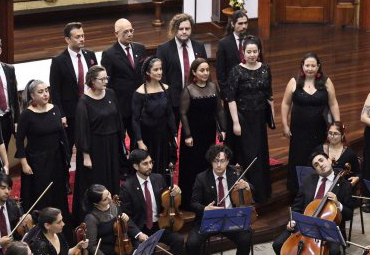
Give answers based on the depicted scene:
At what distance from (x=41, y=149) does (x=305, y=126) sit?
6.99ft

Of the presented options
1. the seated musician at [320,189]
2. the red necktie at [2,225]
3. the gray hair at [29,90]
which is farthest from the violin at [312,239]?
the gray hair at [29,90]

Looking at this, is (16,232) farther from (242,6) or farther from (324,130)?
(242,6)

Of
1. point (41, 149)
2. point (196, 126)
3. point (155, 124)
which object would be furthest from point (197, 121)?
point (41, 149)

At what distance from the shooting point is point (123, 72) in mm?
7730

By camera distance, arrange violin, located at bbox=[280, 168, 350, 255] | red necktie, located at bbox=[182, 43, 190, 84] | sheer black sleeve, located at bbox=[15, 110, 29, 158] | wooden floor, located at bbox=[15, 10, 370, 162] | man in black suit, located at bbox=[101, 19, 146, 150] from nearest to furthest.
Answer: sheer black sleeve, located at bbox=[15, 110, 29, 158], violin, located at bbox=[280, 168, 350, 255], man in black suit, located at bbox=[101, 19, 146, 150], red necktie, located at bbox=[182, 43, 190, 84], wooden floor, located at bbox=[15, 10, 370, 162]

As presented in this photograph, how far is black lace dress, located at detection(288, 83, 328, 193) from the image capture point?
315 inches

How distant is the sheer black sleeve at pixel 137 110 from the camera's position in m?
7.43

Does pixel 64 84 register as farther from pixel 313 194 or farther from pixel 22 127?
pixel 313 194

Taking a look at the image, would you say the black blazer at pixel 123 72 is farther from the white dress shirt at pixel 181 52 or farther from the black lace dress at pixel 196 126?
the black lace dress at pixel 196 126

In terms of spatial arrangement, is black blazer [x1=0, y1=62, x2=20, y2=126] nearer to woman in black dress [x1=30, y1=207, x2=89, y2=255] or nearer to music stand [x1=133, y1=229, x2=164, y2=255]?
woman in black dress [x1=30, y1=207, x2=89, y2=255]

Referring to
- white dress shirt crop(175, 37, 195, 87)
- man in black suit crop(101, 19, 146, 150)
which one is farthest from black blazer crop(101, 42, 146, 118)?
white dress shirt crop(175, 37, 195, 87)

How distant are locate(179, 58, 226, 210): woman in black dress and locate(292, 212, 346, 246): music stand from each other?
43.6 inches

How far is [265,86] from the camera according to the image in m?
7.77

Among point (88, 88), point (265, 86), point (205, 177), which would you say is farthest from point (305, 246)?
point (88, 88)
